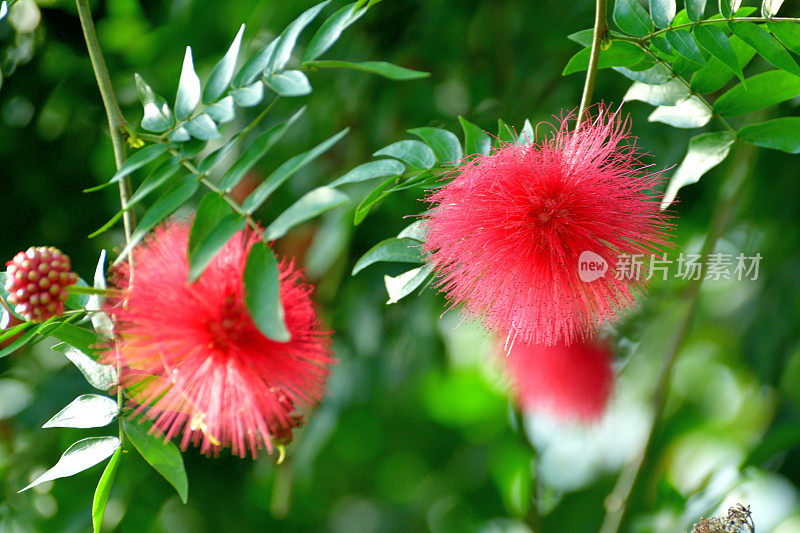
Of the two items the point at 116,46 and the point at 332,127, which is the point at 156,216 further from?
the point at 116,46

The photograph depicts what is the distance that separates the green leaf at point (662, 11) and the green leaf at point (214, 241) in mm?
573

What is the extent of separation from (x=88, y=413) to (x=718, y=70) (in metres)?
0.93

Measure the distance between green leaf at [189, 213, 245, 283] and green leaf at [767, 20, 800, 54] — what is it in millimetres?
679

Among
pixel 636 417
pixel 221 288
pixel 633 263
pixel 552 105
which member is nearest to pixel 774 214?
pixel 552 105

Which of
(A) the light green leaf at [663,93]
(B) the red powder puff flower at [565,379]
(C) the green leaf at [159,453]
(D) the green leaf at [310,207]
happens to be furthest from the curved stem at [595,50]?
(B) the red powder puff flower at [565,379]

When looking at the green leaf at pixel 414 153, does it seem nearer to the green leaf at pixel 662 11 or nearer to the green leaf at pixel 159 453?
the green leaf at pixel 662 11

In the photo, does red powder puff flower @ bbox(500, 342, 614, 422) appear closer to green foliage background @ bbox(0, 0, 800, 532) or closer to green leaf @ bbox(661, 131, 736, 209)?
green foliage background @ bbox(0, 0, 800, 532)

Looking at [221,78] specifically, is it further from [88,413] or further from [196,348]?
[88,413]

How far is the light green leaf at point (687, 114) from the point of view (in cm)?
108

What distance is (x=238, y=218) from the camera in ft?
2.61

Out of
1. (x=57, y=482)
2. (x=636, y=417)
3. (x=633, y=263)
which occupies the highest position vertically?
(x=633, y=263)

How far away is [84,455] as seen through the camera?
38.6 inches

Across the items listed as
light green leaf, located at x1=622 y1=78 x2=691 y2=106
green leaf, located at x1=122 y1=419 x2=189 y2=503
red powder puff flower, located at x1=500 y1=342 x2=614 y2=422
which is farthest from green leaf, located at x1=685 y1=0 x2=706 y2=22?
red powder puff flower, located at x1=500 y1=342 x2=614 y2=422

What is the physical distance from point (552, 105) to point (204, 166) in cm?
108
